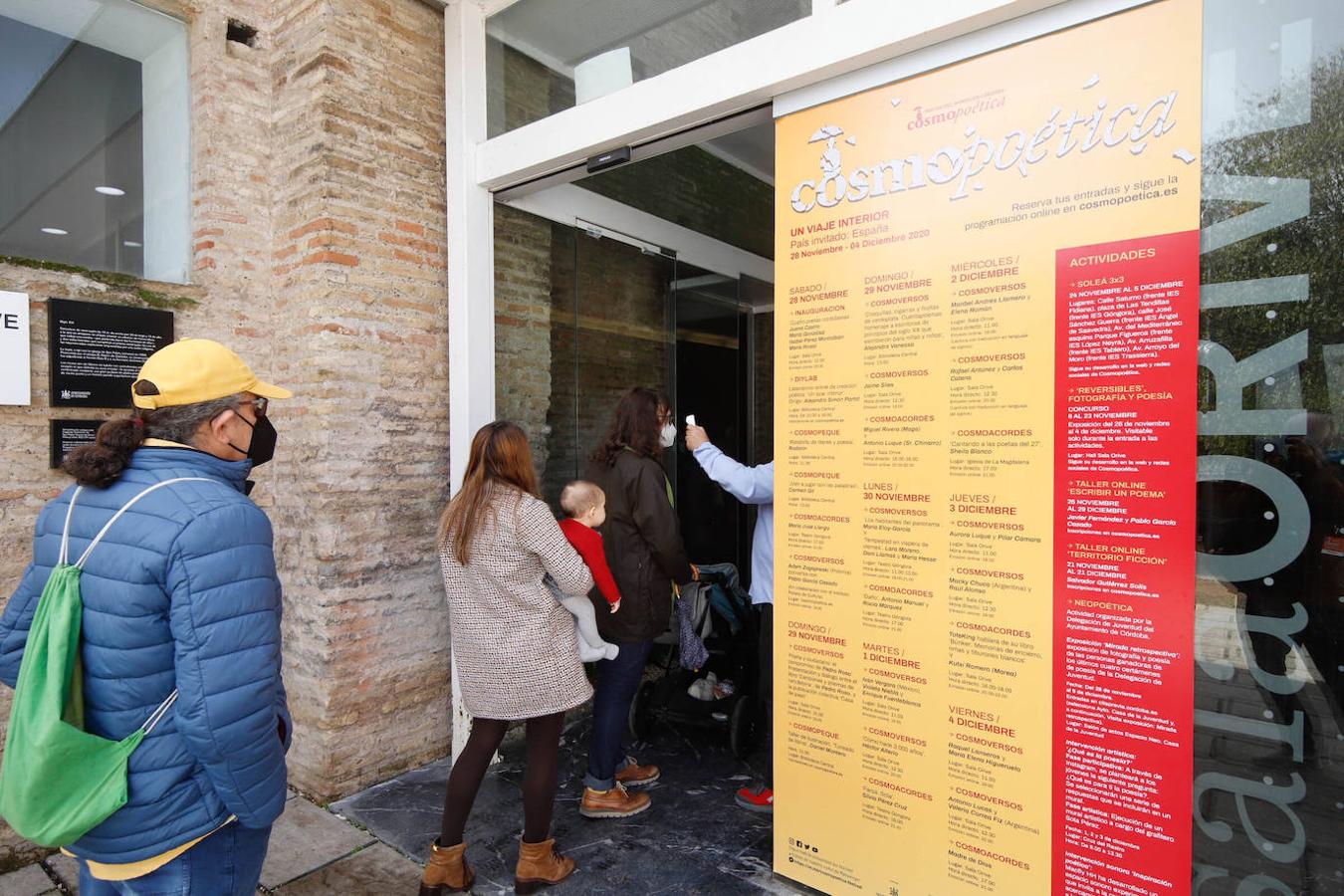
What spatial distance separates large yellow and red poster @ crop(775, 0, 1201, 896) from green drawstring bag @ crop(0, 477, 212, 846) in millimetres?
2150

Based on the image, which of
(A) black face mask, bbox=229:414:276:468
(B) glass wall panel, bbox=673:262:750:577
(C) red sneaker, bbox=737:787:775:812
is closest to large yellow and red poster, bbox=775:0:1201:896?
(C) red sneaker, bbox=737:787:775:812

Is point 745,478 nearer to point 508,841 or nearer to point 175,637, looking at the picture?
point 508,841

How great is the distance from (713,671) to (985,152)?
10.5 ft

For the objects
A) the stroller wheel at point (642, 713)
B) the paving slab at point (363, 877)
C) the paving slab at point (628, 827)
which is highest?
the stroller wheel at point (642, 713)

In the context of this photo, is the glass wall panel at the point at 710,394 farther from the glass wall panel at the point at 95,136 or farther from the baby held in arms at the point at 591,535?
the glass wall panel at the point at 95,136

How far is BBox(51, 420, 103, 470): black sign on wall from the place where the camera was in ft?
10.9

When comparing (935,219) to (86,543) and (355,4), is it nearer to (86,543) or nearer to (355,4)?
(86,543)

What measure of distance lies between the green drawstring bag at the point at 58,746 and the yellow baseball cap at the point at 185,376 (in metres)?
0.35

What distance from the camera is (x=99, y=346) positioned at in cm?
344

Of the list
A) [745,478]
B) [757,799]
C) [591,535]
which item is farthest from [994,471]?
[757,799]

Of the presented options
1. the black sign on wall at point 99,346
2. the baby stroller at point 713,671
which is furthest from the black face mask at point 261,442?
the baby stroller at point 713,671

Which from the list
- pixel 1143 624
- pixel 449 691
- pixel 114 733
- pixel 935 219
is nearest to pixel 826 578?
pixel 1143 624

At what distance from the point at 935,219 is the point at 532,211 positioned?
8.53 feet

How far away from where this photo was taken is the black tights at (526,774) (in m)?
2.96
